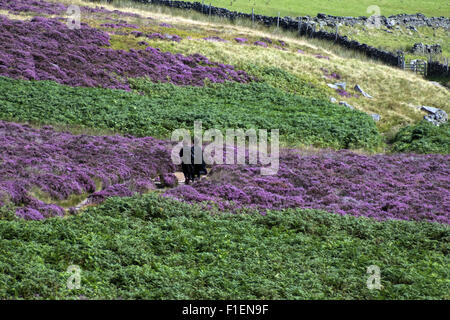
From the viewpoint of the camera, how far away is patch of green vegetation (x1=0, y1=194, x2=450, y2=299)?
12156mm

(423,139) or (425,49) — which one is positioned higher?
(425,49)

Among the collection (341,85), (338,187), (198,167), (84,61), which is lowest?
(338,187)

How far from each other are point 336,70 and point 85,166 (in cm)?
3674

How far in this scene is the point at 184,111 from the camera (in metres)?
35.0

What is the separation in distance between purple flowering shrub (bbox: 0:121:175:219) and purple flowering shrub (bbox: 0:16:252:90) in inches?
456

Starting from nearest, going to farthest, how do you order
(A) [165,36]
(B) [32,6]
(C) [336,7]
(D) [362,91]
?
1. (D) [362,91]
2. (A) [165,36]
3. (B) [32,6]
4. (C) [336,7]

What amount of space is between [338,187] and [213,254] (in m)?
10.5

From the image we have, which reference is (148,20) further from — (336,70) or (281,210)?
(281,210)

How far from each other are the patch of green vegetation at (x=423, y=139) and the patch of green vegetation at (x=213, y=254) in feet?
50.1

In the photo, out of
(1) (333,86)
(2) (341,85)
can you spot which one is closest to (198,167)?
(1) (333,86)

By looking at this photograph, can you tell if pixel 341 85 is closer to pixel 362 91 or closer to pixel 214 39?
pixel 362 91

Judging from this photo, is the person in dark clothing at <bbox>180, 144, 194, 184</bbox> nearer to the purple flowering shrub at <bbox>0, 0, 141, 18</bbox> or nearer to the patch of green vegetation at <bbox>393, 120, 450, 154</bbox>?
the patch of green vegetation at <bbox>393, 120, 450, 154</bbox>

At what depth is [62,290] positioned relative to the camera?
11.4 meters
